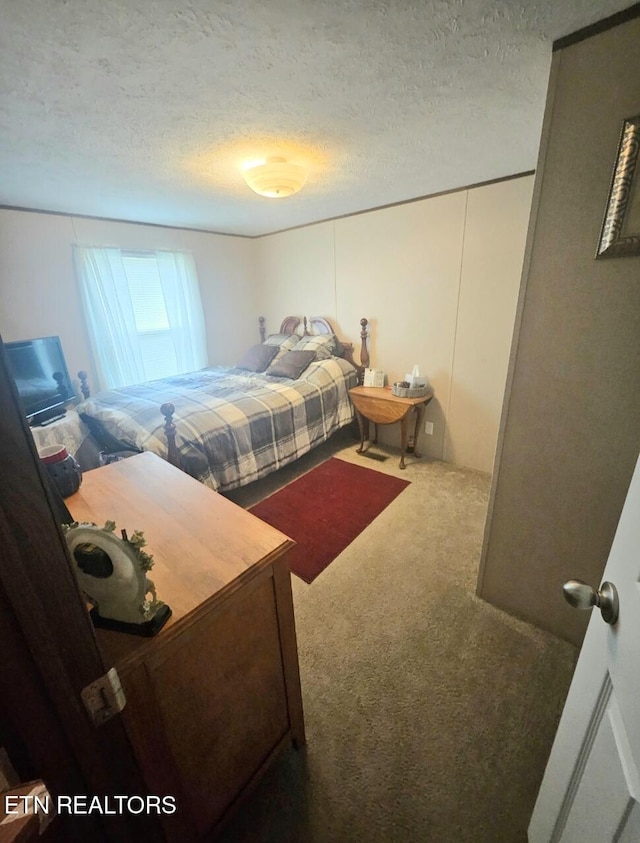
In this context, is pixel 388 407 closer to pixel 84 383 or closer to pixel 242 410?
pixel 242 410

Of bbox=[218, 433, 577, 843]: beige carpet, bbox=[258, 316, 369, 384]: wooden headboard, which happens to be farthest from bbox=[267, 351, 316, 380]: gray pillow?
bbox=[218, 433, 577, 843]: beige carpet

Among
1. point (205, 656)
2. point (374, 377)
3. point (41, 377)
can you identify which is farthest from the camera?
point (374, 377)

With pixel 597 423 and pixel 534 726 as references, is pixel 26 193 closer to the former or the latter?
pixel 597 423

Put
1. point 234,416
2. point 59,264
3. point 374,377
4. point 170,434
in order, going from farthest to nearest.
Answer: point 374,377
point 59,264
point 234,416
point 170,434

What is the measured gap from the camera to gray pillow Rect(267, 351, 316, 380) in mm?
3330

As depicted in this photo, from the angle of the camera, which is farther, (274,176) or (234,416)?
(234,416)

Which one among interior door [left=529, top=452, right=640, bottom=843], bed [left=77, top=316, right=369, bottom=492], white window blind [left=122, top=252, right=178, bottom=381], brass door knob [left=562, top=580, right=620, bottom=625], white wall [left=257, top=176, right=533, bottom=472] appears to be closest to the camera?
interior door [left=529, top=452, right=640, bottom=843]

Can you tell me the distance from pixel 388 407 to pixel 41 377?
9.60ft

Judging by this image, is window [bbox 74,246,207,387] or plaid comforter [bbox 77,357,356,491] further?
window [bbox 74,246,207,387]

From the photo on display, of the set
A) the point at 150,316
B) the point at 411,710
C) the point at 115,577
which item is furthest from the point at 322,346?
the point at 115,577

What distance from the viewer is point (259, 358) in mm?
3730

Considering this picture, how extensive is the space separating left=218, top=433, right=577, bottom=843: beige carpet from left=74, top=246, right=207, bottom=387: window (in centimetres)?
292

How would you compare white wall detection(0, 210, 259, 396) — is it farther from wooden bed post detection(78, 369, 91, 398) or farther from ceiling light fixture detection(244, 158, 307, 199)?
ceiling light fixture detection(244, 158, 307, 199)

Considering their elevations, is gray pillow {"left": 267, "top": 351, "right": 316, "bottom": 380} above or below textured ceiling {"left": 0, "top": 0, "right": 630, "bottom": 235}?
below
